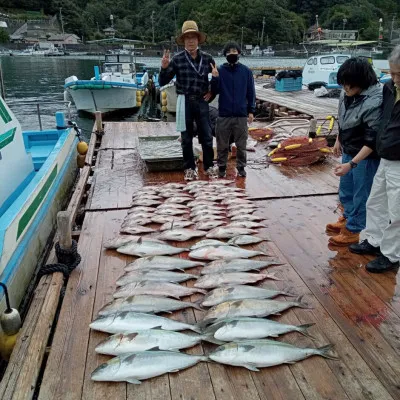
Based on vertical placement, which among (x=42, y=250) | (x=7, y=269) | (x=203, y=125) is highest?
(x=203, y=125)

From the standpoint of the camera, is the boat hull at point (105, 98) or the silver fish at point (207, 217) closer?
the silver fish at point (207, 217)

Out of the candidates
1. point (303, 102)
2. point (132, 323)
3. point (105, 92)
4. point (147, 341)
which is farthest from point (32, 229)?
point (105, 92)

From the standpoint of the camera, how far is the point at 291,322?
2789 mm

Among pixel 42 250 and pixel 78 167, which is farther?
pixel 78 167

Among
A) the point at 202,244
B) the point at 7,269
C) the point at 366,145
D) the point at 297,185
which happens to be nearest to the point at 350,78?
the point at 366,145

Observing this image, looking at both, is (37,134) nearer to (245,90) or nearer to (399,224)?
(245,90)

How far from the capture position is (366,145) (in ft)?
10.8

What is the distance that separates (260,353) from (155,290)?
1.07 metres

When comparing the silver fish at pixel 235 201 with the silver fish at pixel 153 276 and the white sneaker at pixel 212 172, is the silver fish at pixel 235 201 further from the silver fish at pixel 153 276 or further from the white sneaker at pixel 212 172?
the silver fish at pixel 153 276

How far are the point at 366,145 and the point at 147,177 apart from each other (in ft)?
12.9

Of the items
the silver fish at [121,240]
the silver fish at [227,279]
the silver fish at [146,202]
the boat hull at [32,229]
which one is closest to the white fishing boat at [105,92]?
the boat hull at [32,229]

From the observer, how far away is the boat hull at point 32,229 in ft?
12.7

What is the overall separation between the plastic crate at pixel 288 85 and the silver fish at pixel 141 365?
60.7ft

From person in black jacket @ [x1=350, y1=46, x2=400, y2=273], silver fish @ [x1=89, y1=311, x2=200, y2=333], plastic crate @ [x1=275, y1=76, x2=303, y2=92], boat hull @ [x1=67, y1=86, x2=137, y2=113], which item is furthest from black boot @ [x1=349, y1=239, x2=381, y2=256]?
boat hull @ [x1=67, y1=86, x2=137, y2=113]
